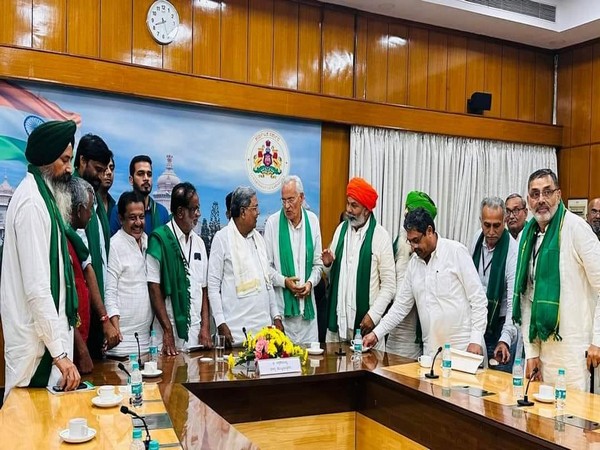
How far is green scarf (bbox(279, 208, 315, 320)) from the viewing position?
4.39m

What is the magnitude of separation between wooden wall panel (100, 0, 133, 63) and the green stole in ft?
7.47

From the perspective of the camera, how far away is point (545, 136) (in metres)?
6.80

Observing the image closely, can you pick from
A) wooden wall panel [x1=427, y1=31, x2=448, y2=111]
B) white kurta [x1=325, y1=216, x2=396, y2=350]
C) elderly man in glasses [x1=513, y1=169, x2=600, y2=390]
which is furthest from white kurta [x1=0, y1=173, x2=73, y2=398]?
wooden wall panel [x1=427, y1=31, x2=448, y2=111]

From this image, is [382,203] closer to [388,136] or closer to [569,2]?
[388,136]

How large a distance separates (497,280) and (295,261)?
1.45m

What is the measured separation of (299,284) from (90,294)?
1589 mm

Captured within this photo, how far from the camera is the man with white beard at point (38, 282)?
258 cm

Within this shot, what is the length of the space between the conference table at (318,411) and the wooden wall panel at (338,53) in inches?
109

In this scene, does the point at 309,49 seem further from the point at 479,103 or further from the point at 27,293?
the point at 27,293

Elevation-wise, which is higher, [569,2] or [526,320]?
[569,2]

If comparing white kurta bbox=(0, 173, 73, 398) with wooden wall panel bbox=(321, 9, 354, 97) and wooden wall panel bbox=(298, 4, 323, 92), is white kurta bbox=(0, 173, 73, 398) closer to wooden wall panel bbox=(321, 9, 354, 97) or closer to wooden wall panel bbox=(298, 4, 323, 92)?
wooden wall panel bbox=(298, 4, 323, 92)

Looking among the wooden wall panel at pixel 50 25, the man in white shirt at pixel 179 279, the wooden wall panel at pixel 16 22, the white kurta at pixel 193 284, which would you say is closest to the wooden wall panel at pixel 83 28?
the wooden wall panel at pixel 50 25

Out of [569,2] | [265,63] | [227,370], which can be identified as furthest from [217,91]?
[569,2]

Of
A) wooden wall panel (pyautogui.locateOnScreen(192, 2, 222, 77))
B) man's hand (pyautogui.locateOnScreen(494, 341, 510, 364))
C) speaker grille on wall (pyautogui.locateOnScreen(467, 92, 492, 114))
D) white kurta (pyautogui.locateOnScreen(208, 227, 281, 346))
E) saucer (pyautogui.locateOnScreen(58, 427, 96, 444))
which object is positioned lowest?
man's hand (pyautogui.locateOnScreen(494, 341, 510, 364))
